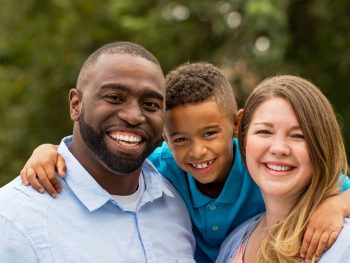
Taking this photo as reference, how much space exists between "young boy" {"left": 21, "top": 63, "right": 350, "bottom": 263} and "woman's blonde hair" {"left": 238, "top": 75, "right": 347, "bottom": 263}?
0.48m

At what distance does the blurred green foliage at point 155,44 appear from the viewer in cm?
760

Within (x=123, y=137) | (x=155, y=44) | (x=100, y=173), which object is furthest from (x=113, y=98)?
(x=155, y=44)

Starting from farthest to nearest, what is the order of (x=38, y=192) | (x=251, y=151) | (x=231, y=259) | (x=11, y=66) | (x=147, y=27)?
(x=11, y=66)
(x=147, y=27)
(x=231, y=259)
(x=251, y=151)
(x=38, y=192)

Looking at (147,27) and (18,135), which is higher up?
(147,27)

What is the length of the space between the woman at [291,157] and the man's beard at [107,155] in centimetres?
57

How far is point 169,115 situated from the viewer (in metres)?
3.46

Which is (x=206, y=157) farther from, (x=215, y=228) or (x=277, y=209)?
(x=277, y=209)

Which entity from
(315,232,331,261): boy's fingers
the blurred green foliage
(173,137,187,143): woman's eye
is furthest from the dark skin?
the blurred green foliage

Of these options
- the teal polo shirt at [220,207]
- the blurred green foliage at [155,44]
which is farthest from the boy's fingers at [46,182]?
the blurred green foliage at [155,44]

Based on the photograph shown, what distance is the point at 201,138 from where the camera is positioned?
3447 mm

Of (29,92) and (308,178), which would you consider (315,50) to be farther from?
(308,178)

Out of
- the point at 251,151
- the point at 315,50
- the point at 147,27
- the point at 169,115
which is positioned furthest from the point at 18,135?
the point at 251,151

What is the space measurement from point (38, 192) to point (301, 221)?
1209mm

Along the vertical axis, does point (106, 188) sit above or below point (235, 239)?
above
